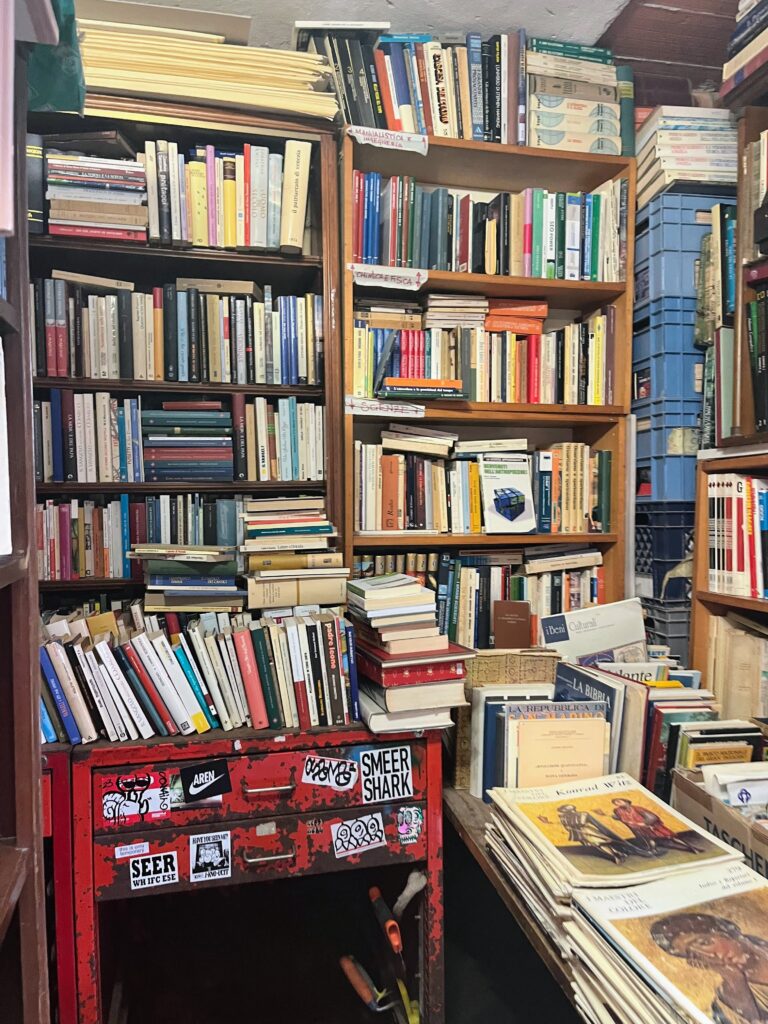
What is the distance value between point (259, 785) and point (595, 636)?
1.01m

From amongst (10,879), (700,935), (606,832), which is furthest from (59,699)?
(700,935)

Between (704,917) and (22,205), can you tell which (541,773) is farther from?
(22,205)

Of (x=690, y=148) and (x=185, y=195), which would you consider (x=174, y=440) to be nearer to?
(x=185, y=195)

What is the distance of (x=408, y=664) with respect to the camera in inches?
56.7

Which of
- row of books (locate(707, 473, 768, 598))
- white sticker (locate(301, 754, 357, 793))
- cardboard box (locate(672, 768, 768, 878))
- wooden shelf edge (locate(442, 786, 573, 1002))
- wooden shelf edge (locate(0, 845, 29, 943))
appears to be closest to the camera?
wooden shelf edge (locate(0, 845, 29, 943))

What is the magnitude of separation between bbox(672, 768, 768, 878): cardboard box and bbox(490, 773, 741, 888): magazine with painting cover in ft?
0.19

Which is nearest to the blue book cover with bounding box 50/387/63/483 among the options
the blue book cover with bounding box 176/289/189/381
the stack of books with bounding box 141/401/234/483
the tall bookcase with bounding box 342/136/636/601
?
the stack of books with bounding box 141/401/234/483

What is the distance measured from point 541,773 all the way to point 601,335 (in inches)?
54.8

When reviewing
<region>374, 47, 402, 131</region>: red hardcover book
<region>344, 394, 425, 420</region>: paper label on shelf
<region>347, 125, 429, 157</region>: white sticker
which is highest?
<region>374, 47, 402, 131</region>: red hardcover book

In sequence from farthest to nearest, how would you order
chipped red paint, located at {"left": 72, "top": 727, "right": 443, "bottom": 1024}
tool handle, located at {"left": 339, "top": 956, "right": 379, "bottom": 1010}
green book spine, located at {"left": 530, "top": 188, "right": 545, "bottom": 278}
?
green book spine, located at {"left": 530, "top": 188, "right": 545, "bottom": 278} → tool handle, located at {"left": 339, "top": 956, "right": 379, "bottom": 1010} → chipped red paint, located at {"left": 72, "top": 727, "right": 443, "bottom": 1024}

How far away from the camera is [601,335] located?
212 centimetres

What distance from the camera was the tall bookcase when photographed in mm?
1931

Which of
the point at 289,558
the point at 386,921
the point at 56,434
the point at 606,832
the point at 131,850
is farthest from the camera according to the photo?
the point at 56,434

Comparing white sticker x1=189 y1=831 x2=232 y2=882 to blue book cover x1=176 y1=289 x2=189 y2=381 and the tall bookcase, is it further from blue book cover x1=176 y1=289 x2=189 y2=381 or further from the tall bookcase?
blue book cover x1=176 y1=289 x2=189 y2=381
